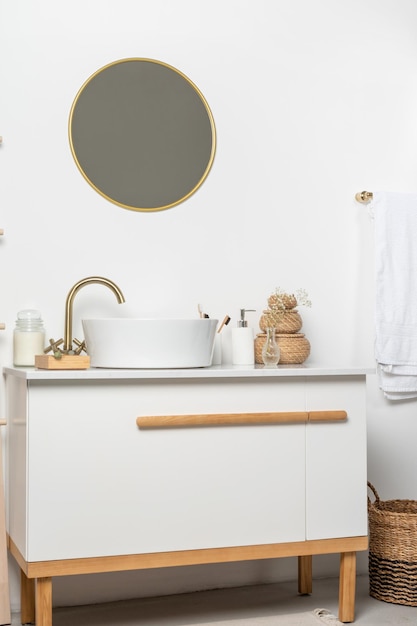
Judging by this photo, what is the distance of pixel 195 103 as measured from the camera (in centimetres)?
266

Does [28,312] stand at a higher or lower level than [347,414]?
higher

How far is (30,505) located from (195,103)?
1.39 meters

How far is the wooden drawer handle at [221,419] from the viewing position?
209 centimetres

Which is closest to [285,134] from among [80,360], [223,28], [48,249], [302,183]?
[302,183]

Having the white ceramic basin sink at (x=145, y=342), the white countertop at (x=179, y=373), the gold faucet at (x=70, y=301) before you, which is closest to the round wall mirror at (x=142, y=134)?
the gold faucet at (x=70, y=301)

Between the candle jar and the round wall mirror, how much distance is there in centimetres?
47

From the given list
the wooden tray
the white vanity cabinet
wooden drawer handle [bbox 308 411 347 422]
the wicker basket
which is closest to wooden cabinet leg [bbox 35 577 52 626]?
the white vanity cabinet

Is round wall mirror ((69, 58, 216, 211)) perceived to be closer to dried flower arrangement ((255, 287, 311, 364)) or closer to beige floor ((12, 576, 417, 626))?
dried flower arrangement ((255, 287, 311, 364))

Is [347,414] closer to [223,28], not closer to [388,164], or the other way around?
[388,164]

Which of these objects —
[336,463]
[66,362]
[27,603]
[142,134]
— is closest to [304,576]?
[336,463]

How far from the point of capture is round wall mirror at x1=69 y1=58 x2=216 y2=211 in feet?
8.34

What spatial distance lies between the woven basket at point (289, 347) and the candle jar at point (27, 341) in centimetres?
67

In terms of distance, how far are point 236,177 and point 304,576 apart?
4.33 feet

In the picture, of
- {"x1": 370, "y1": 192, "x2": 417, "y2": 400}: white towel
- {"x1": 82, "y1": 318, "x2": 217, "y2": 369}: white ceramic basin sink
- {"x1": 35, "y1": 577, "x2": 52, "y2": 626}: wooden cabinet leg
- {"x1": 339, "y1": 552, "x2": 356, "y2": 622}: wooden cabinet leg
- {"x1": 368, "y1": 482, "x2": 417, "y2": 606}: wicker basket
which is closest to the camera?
{"x1": 35, "y1": 577, "x2": 52, "y2": 626}: wooden cabinet leg
